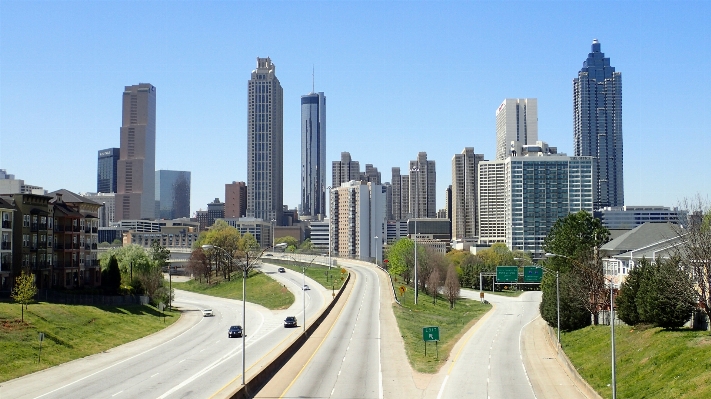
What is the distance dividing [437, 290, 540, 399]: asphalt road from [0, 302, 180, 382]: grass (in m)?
30.3

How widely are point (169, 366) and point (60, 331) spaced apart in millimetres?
15061

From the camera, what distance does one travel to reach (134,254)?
113062 mm

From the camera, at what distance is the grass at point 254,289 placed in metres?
117

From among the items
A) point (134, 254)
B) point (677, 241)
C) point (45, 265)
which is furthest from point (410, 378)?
point (134, 254)

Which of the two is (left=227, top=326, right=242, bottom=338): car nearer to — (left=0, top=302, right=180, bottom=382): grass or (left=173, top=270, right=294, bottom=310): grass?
(left=0, top=302, right=180, bottom=382): grass

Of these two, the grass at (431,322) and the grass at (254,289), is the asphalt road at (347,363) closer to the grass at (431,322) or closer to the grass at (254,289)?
the grass at (431,322)

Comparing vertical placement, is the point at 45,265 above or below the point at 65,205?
below

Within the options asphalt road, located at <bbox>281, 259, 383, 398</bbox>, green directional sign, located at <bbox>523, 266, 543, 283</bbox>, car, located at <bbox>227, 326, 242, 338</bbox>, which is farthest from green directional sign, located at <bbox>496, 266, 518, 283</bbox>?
car, located at <bbox>227, 326, 242, 338</bbox>

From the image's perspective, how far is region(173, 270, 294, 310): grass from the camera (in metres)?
117

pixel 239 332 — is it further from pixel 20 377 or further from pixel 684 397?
pixel 684 397

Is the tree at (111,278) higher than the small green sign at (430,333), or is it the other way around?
the tree at (111,278)

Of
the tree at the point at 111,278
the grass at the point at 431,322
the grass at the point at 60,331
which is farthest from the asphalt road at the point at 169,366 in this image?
the grass at the point at 431,322

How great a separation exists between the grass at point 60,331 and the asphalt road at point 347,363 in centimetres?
1972

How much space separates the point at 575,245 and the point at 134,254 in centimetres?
6345
